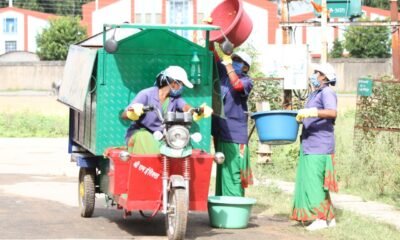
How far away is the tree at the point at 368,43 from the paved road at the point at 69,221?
47547mm

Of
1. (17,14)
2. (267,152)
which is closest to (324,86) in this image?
(267,152)

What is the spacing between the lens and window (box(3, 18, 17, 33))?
7856 centimetres

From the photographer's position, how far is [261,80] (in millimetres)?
19125

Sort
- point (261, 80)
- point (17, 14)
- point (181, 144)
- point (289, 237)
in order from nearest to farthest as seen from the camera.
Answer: point (181, 144), point (289, 237), point (261, 80), point (17, 14)

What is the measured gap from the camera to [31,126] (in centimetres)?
2623

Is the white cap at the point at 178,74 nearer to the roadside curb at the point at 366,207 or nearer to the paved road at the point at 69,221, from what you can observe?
the paved road at the point at 69,221

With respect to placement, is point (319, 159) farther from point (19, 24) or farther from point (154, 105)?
point (19, 24)

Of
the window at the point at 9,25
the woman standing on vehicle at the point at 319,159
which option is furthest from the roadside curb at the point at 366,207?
the window at the point at 9,25

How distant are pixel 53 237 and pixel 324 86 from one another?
3.35m

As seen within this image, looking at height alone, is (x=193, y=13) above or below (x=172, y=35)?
above

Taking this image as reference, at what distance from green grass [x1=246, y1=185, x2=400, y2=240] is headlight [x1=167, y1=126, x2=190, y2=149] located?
1.84 meters

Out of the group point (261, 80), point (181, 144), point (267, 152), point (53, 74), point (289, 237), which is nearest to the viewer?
point (181, 144)

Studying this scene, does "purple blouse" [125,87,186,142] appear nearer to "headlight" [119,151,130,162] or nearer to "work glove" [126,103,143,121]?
"work glove" [126,103,143,121]

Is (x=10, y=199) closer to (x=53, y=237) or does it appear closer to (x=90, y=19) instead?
(x=53, y=237)
